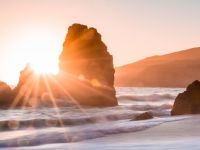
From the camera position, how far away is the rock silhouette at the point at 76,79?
59125mm

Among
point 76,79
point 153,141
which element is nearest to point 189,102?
point 153,141

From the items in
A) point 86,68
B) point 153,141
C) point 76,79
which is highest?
point 86,68

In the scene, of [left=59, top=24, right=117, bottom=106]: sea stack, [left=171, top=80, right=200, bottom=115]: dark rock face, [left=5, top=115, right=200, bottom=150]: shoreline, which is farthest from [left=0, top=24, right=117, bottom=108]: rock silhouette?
Result: [left=5, top=115, right=200, bottom=150]: shoreline

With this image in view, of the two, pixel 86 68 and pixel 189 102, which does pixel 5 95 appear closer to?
pixel 86 68

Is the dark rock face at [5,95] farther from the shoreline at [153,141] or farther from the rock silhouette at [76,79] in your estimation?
the shoreline at [153,141]

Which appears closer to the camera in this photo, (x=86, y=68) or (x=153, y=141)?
(x=153, y=141)

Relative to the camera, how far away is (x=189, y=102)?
35000mm

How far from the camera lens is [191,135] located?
18.5 m

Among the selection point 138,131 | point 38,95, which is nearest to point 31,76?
point 38,95

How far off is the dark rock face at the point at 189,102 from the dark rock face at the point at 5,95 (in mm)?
26511

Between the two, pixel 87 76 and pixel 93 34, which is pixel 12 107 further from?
pixel 93 34

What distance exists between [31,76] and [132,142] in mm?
44258

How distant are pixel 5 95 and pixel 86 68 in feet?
39.8

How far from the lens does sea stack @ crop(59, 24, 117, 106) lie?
202 feet
